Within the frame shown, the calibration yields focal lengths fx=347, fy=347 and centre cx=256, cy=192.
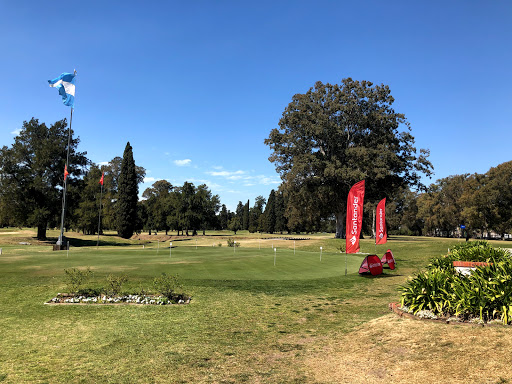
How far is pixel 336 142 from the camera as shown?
53219 millimetres

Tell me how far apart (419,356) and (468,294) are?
2.14 m

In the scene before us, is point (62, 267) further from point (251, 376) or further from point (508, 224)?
point (508, 224)

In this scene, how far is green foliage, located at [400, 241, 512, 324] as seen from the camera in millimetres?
7129

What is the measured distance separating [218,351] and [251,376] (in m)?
1.65

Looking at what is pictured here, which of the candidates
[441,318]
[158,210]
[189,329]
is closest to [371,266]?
[441,318]

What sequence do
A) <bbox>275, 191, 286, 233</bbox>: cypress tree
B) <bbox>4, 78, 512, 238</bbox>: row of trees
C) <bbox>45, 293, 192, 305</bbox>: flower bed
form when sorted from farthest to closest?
<bbox>275, 191, 286, 233</bbox>: cypress tree, <bbox>4, 78, 512, 238</bbox>: row of trees, <bbox>45, 293, 192, 305</bbox>: flower bed

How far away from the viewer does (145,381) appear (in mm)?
6074

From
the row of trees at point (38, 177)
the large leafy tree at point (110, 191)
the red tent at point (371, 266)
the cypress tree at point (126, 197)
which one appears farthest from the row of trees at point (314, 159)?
the red tent at point (371, 266)

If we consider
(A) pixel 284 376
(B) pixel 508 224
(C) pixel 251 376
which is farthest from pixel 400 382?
(B) pixel 508 224

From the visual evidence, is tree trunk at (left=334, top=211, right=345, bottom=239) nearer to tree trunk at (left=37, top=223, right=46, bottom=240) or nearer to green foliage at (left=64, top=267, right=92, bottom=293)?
green foliage at (left=64, top=267, right=92, bottom=293)

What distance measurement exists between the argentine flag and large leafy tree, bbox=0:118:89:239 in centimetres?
2840

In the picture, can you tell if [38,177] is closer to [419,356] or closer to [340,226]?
[340,226]

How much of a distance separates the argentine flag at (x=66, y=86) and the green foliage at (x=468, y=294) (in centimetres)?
3192

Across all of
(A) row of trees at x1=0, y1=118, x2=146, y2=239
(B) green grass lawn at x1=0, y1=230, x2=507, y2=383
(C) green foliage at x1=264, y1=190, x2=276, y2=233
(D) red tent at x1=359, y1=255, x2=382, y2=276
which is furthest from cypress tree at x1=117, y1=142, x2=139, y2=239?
(C) green foliage at x1=264, y1=190, x2=276, y2=233
